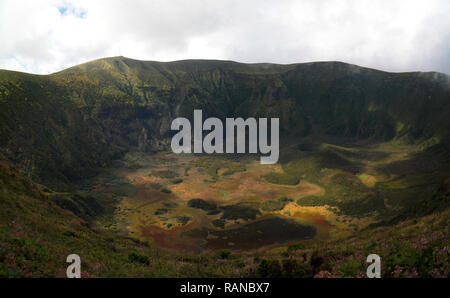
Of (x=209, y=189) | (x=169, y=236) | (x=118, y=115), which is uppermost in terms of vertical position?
(x=118, y=115)

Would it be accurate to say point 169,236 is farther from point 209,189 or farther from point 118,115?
point 118,115

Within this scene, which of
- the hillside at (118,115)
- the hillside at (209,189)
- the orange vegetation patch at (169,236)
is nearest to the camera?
the hillside at (209,189)

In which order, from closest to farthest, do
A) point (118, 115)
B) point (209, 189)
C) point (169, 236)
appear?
point (169, 236)
point (209, 189)
point (118, 115)

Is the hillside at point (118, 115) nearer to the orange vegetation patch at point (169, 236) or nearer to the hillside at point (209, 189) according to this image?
the hillside at point (209, 189)

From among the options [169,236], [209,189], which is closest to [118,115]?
[209,189]

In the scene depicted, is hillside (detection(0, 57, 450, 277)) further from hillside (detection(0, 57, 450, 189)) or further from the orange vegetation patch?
hillside (detection(0, 57, 450, 189))

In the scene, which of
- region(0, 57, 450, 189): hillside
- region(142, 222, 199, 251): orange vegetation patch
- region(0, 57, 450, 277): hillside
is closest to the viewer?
region(0, 57, 450, 277): hillside

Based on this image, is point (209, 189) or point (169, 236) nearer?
point (169, 236)

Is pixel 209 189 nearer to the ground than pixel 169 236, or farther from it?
farther from it

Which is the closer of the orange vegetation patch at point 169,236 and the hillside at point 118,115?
the orange vegetation patch at point 169,236

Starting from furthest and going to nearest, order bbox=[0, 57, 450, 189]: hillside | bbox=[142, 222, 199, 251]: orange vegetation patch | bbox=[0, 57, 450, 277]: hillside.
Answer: bbox=[0, 57, 450, 189]: hillside < bbox=[142, 222, 199, 251]: orange vegetation patch < bbox=[0, 57, 450, 277]: hillside

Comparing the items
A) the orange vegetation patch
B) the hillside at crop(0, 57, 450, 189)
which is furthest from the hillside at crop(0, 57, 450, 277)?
the hillside at crop(0, 57, 450, 189)

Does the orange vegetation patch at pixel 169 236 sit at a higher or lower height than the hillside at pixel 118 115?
lower

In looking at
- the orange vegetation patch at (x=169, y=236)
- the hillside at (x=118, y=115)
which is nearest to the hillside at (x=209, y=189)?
the orange vegetation patch at (x=169, y=236)
